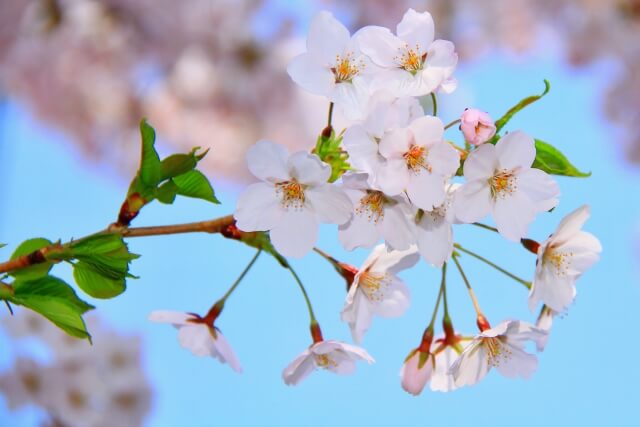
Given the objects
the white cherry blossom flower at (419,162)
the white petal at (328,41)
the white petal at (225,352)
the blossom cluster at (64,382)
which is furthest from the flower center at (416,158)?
the blossom cluster at (64,382)

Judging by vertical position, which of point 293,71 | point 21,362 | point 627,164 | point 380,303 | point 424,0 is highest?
point 424,0

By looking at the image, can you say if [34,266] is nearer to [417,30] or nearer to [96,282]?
[96,282]

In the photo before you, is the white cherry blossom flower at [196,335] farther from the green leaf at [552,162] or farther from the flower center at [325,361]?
the green leaf at [552,162]

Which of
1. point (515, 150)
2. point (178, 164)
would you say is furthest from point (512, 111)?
point (178, 164)

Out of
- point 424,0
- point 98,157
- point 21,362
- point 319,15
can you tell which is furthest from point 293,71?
point 98,157

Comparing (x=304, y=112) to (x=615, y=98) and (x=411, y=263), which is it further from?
(x=411, y=263)

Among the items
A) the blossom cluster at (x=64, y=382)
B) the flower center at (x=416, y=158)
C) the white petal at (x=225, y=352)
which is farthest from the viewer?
the blossom cluster at (x=64, y=382)

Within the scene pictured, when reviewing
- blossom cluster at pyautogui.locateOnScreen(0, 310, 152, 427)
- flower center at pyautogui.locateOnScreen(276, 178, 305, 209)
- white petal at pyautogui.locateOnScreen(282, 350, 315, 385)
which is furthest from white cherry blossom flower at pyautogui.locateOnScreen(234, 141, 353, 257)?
blossom cluster at pyautogui.locateOnScreen(0, 310, 152, 427)
